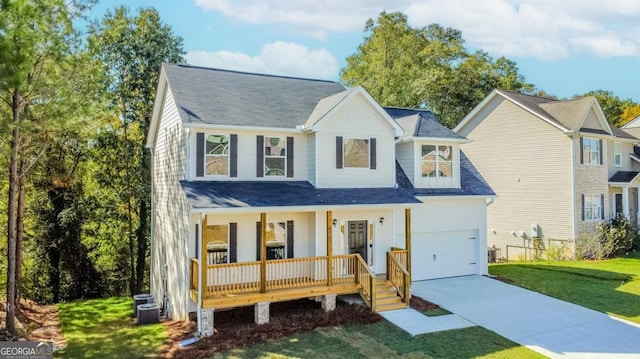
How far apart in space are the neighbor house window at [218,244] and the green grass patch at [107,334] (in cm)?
259

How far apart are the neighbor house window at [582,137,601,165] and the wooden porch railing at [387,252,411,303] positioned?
16.5 m

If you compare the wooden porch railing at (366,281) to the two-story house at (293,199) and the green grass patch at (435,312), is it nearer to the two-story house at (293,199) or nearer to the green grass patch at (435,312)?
the two-story house at (293,199)

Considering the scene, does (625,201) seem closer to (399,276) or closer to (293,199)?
(399,276)

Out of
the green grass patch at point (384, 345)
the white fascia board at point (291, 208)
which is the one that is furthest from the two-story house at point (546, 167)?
the green grass patch at point (384, 345)

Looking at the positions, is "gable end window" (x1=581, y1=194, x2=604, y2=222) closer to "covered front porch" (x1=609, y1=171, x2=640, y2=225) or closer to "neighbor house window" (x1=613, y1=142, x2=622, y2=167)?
"covered front porch" (x1=609, y1=171, x2=640, y2=225)

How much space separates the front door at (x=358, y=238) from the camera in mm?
14648

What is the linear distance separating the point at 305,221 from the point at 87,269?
1627 cm

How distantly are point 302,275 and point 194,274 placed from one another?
345 centimetres

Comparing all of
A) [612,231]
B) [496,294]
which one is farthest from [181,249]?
[612,231]

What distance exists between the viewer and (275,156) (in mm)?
14562

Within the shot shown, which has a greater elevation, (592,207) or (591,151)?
(591,151)

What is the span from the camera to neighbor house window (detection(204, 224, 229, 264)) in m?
13.0

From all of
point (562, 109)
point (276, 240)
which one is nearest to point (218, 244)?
point (276, 240)

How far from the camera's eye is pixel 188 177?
1327 cm
